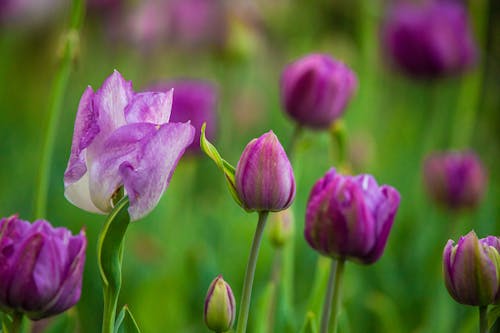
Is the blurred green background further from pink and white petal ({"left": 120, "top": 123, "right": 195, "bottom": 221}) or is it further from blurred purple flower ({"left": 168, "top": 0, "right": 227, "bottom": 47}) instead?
pink and white petal ({"left": 120, "top": 123, "right": 195, "bottom": 221})

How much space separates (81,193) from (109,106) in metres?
0.05

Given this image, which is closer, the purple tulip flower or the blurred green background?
the purple tulip flower

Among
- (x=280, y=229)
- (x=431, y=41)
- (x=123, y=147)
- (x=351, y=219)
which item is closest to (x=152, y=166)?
(x=123, y=147)

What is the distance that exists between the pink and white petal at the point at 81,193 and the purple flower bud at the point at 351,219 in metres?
0.13

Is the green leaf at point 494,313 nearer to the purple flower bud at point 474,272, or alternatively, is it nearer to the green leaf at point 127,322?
the purple flower bud at point 474,272

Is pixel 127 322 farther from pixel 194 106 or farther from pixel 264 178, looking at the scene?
pixel 194 106

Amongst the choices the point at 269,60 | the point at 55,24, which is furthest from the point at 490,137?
the point at 55,24

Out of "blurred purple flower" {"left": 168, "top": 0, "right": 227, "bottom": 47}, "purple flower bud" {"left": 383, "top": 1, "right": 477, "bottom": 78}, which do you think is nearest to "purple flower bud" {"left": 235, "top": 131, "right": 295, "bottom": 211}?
"purple flower bud" {"left": 383, "top": 1, "right": 477, "bottom": 78}

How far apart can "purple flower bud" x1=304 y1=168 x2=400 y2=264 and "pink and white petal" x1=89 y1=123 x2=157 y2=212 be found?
123mm

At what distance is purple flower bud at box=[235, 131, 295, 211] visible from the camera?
38 cm

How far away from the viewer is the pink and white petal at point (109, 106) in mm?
362

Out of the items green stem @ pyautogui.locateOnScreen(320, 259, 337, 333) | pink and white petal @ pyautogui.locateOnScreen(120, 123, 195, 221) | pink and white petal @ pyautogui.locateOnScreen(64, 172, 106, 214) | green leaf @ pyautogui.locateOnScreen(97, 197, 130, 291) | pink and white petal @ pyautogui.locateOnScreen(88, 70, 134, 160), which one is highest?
pink and white petal @ pyautogui.locateOnScreen(88, 70, 134, 160)

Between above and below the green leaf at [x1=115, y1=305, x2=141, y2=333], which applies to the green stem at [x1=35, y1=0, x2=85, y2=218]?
above

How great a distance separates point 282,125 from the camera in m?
1.75
